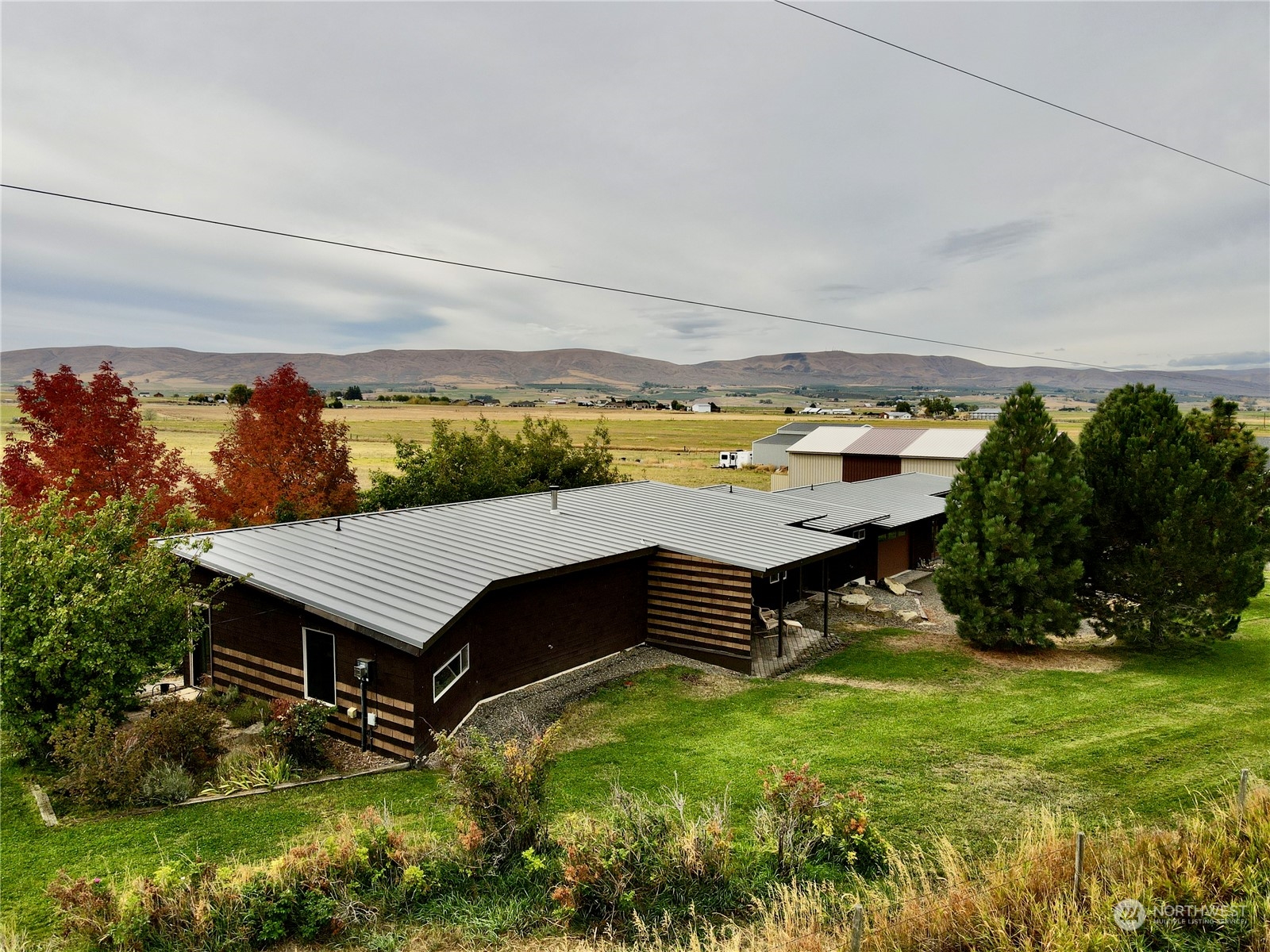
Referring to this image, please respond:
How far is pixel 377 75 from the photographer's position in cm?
1036

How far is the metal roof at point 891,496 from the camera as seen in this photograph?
23.8m

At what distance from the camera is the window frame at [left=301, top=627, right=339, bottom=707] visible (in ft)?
33.9

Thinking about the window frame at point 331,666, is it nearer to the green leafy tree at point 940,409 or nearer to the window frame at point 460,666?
the window frame at point 460,666

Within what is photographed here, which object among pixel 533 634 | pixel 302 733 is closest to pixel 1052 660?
pixel 533 634

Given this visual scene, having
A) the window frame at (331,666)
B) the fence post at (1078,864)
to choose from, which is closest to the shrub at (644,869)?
the fence post at (1078,864)

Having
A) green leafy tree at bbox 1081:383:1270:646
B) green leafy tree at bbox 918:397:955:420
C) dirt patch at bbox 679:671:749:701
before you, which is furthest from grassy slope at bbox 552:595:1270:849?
green leafy tree at bbox 918:397:955:420

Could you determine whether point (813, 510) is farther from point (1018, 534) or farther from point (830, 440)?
point (830, 440)

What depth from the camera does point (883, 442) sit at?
35656 mm

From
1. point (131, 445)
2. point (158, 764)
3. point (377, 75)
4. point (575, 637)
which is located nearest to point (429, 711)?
point (158, 764)

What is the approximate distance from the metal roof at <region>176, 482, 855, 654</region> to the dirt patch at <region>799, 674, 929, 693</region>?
2.38 metres

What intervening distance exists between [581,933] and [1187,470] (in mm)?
15576

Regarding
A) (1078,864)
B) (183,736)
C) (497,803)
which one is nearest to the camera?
(1078,864)

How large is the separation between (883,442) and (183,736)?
3314cm

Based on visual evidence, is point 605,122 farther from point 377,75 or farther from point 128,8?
point 128,8
